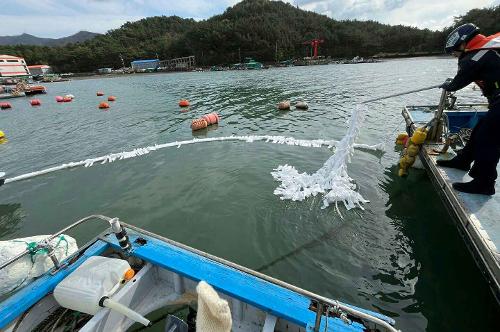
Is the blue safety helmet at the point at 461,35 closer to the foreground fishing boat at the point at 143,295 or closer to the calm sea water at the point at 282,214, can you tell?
the calm sea water at the point at 282,214

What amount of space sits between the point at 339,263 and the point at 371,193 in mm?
3827

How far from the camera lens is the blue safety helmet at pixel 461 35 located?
5.38 metres

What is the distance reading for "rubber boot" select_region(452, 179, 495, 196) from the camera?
5457 millimetres

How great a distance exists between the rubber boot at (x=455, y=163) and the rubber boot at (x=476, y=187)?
1.26 metres

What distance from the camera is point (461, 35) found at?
548 centimetres

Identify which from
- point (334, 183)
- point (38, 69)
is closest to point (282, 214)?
point (334, 183)

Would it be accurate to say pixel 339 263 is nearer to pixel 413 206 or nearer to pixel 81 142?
pixel 413 206

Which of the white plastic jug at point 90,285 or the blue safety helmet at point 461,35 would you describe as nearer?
the white plastic jug at point 90,285

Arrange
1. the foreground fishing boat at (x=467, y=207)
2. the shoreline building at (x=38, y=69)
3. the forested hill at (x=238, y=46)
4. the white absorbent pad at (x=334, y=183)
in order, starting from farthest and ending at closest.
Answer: the forested hill at (x=238, y=46), the shoreline building at (x=38, y=69), the white absorbent pad at (x=334, y=183), the foreground fishing boat at (x=467, y=207)

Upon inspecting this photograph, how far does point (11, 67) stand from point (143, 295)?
12829cm

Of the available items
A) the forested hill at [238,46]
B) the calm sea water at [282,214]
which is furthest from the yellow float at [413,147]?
the forested hill at [238,46]

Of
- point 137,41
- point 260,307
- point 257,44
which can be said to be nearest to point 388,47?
point 257,44

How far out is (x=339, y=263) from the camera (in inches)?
240

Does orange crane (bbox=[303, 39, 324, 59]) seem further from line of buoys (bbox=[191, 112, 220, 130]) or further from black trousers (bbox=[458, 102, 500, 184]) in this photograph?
black trousers (bbox=[458, 102, 500, 184])
